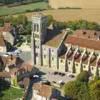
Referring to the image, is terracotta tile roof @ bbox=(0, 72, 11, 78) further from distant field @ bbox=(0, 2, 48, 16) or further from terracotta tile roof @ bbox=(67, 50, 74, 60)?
distant field @ bbox=(0, 2, 48, 16)

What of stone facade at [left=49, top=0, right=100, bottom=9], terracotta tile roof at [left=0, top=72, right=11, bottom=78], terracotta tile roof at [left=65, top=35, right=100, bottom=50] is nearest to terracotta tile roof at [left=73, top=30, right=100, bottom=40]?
terracotta tile roof at [left=65, top=35, right=100, bottom=50]

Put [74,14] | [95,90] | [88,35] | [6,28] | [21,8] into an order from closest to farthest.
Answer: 1. [95,90]
2. [88,35]
3. [6,28]
4. [74,14]
5. [21,8]

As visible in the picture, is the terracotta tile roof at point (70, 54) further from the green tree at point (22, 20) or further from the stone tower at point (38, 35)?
the green tree at point (22, 20)

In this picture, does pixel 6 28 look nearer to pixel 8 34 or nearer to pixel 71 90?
pixel 8 34

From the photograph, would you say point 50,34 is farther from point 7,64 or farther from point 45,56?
point 7,64

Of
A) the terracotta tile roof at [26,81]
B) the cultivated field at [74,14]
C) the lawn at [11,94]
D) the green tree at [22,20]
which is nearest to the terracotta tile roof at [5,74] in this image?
the terracotta tile roof at [26,81]

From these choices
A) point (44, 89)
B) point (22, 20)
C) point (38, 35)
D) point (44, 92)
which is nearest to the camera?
point (44, 92)

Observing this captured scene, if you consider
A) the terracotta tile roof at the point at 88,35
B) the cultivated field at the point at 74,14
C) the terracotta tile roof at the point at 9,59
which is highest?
the terracotta tile roof at the point at 88,35

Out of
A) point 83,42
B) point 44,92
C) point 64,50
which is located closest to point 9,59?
point 64,50
